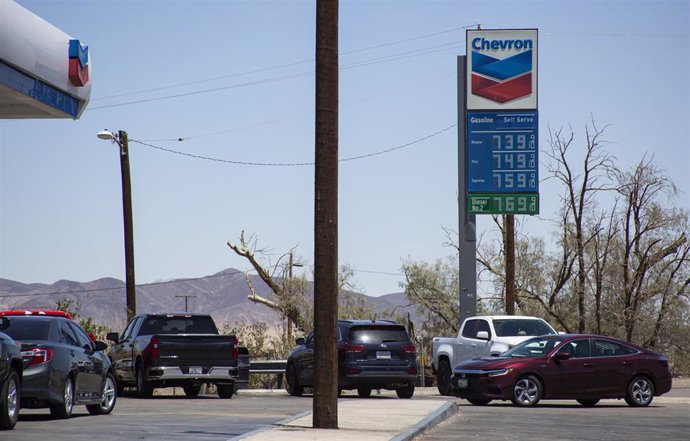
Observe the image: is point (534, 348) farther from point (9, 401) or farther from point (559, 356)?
point (9, 401)

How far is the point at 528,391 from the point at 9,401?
12.3 m

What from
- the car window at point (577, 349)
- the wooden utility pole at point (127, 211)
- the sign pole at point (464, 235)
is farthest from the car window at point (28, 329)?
the wooden utility pole at point (127, 211)

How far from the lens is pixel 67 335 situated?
65.1 feet

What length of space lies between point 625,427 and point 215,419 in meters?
6.34

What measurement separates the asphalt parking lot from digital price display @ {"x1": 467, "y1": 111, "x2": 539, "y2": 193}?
449 inches

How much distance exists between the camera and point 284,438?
1541cm

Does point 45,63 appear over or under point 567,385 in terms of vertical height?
over

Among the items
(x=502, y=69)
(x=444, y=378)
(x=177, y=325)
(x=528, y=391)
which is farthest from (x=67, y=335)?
(x=502, y=69)

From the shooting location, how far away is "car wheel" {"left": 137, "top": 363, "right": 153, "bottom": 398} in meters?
28.1

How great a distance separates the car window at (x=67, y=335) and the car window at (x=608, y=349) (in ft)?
37.8

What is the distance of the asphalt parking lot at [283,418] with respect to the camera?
16812 mm

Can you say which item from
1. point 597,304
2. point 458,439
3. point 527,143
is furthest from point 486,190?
point 458,439

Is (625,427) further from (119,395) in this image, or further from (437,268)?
(437,268)

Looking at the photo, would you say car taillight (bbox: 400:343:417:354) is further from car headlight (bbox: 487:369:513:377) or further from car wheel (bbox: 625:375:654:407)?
car wheel (bbox: 625:375:654:407)
